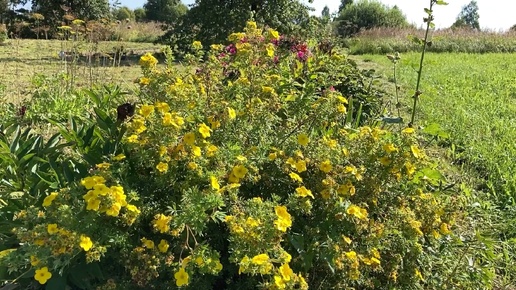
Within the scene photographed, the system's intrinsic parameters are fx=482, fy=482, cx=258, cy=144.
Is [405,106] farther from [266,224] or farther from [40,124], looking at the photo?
[266,224]

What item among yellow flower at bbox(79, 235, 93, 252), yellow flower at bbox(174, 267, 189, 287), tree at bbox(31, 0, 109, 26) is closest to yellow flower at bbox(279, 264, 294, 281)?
yellow flower at bbox(174, 267, 189, 287)

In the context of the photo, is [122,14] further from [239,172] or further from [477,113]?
[239,172]

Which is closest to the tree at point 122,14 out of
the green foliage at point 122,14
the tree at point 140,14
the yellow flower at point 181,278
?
the green foliage at point 122,14

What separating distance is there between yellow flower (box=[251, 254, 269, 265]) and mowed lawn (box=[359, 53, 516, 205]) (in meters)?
1.32

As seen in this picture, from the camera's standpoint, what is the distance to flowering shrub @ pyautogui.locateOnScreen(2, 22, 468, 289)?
1.29 metres

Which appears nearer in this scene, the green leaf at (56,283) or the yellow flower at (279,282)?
the yellow flower at (279,282)

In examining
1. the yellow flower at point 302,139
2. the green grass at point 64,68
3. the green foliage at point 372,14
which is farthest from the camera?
the green foliage at point 372,14

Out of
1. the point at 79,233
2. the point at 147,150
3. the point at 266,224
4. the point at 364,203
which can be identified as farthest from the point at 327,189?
the point at 79,233

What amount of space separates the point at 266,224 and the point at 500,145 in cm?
266

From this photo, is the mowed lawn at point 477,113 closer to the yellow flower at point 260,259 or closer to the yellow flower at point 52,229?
the yellow flower at point 260,259

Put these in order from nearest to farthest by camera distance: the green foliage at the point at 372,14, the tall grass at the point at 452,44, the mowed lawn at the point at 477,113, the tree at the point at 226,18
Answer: the mowed lawn at the point at 477,113 → the tree at the point at 226,18 → the tall grass at the point at 452,44 → the green foliage at the point at 372,14

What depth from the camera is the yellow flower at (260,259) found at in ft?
3.99

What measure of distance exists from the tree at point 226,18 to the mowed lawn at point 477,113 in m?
2.62

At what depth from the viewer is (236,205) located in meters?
1.44
